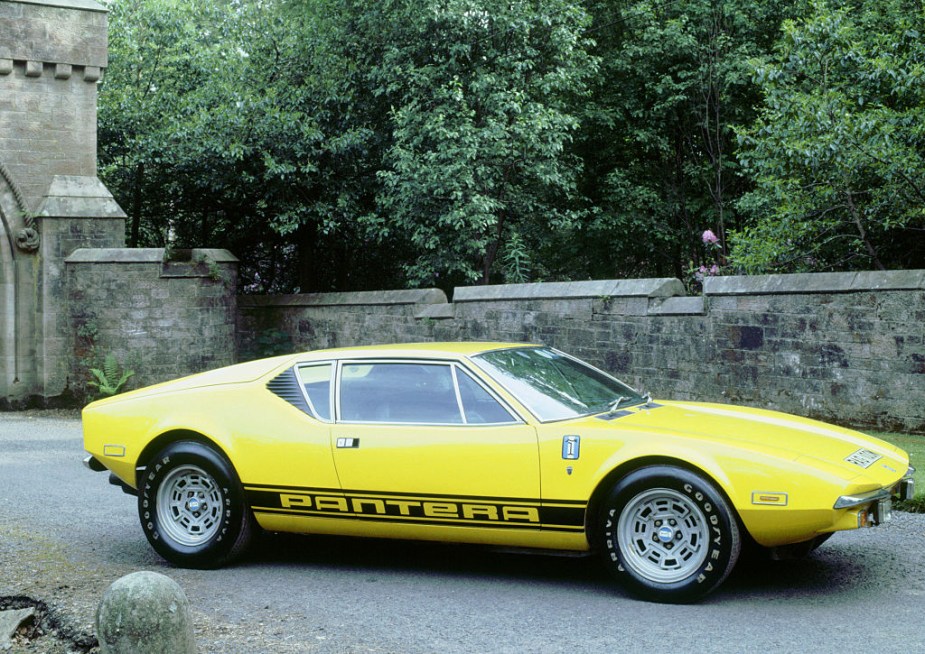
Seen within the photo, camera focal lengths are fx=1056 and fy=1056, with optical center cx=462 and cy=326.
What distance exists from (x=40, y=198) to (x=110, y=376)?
325 cm

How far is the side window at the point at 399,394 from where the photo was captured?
604 centimetres

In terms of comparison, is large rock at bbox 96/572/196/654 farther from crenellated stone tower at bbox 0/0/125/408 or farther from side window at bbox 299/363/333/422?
crenellated stone tower at bbox 0/0/125/408

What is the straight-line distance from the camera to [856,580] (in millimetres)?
5746

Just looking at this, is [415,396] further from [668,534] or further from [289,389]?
[668,534]

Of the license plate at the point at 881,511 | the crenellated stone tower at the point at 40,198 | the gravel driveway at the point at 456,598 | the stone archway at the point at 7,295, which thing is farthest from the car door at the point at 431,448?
the stone archway at the point at 7,295

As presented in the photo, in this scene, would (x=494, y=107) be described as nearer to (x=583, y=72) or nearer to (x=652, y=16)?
(x=583, y=72)

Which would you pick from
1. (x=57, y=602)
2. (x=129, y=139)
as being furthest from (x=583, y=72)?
(x=57, y=602)

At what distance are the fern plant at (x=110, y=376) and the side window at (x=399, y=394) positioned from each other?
1061 cm

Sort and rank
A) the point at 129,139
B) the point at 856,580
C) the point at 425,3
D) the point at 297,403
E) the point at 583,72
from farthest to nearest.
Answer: the point at 129,139, the point at 583,72, the point at 425,3, the point at 297,403, the point at 856,580

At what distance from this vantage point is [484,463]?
5.71 meters

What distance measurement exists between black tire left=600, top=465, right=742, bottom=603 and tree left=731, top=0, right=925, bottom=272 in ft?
26.9

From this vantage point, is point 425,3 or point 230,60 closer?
point 425,3

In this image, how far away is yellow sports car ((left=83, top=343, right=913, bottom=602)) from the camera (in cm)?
524

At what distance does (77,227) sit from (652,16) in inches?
463
